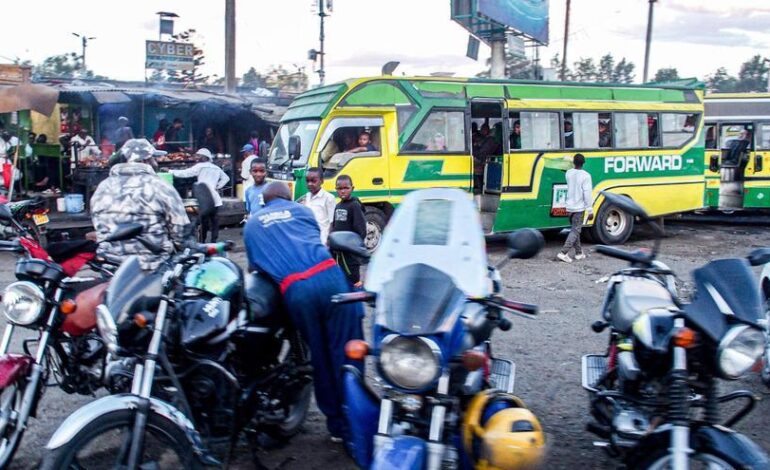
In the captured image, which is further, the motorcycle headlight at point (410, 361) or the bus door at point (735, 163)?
the bus door at point (735, 163)

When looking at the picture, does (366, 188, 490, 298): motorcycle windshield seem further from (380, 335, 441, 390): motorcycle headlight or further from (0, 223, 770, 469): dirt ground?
(0, 223, 770, 469): dirt ground

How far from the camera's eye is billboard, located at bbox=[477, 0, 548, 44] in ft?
90.7

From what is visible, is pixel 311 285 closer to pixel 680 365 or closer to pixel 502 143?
pixel 680 365

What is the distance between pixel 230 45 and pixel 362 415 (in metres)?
16.3

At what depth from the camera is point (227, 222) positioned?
14.1m

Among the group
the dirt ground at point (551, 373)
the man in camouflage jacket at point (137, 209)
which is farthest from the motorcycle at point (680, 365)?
the man in camouflage jacket at point (137, 209)

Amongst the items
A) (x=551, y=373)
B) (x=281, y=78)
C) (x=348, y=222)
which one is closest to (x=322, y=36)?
(x=281, y=78)

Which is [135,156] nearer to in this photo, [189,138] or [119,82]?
[189,138]

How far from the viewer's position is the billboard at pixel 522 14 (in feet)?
90.7

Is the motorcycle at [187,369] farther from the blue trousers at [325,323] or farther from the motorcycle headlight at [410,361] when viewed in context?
the motorcycle headlight at [410,361]

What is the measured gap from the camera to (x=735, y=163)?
51.0 ft

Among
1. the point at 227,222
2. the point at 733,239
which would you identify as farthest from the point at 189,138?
the point at 733,239

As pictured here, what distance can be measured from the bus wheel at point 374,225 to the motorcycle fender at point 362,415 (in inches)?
305

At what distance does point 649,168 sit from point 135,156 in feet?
35.6
